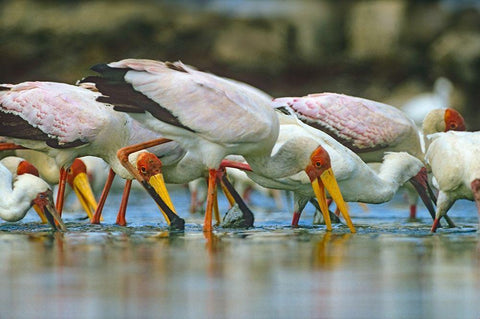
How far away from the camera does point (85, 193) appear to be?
14945 mm

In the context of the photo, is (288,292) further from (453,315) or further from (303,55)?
(303,55)

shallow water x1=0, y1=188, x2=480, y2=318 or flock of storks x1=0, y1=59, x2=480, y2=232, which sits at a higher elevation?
flock of storks x1=0, y1=59, x2=480, y2=232

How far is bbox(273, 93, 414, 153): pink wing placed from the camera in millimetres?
14031

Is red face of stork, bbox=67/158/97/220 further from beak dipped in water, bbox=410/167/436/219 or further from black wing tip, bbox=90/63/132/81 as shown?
beak dipped in water, bbox=410/167/436/219

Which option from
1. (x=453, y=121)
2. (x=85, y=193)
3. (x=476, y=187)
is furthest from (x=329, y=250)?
(x=85, y=193)

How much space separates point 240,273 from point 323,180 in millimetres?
4056

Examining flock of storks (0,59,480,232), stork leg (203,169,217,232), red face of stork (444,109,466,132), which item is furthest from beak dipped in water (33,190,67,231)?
red face of stork (444,109,466,132)

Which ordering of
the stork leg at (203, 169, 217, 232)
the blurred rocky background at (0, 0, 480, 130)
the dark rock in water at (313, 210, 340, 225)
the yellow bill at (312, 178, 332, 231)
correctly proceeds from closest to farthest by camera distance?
the stork leg at (203, 169, 217, 232)
the yellow bill at (312, 178, 332, 231)
the dark rock in water at (313, 210, 340, 225)
the blurred rocky background at (0, 0, 480, 130)

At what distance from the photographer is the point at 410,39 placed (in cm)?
3353

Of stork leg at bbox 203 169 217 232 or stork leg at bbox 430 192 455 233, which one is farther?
stork leg at bbox 203 169 217 232

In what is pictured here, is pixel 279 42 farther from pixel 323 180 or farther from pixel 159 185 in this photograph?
pixel 323 180

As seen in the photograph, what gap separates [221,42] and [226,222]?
2024 centimetres

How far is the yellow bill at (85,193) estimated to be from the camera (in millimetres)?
14891

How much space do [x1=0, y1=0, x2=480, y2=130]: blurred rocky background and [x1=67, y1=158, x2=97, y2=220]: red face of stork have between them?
619 inches
